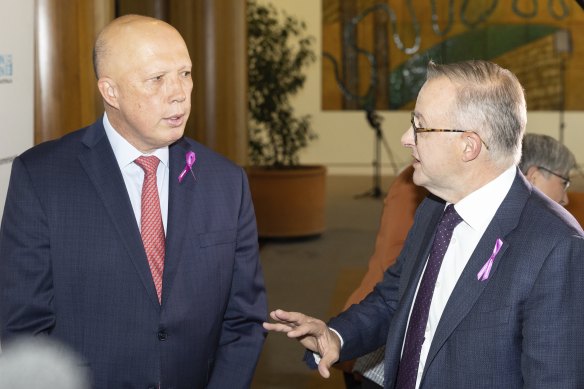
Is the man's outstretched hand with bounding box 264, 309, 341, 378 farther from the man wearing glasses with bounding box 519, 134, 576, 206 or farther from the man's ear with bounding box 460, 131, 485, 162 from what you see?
the man wearing glasses with bounding box 519, 134, 576, 206

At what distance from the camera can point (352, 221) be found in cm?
1107

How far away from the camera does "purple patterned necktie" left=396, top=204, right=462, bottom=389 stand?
2.24 metres

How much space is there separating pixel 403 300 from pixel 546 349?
0.45 meters

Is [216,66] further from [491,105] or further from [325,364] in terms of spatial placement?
[491,105]

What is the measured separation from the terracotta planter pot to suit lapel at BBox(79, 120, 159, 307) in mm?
6698

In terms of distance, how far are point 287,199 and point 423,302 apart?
7104 millimetres

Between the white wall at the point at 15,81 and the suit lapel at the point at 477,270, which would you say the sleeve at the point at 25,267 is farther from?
the suit lapel at the point at 477,270

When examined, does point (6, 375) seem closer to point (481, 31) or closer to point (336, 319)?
point (336, 319)

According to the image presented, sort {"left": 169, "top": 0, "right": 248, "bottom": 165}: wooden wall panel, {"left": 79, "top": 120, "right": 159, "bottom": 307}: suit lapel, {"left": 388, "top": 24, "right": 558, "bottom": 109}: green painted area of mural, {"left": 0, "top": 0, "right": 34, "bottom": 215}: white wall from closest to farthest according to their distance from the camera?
{"left": 79, "top": 120, "right": 159, "bottom": 307}: suit lapel
{"left": 0, "top": 0, "right": 34, "bottom": 215}: white wall
{"left": 169, "top": 0, "right": 248, "bottom": 165}: wooden wall panel
{"left": 388, "top": 24, "right": 558, "bottom": 109}: green painted area of mural

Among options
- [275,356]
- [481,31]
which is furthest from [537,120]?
[275,356]

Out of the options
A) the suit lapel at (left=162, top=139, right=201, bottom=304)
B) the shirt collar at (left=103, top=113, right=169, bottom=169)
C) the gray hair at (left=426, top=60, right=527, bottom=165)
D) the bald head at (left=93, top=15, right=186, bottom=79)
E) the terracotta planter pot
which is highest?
the bald head at (left=93, top=15, right=186, bottom=79)

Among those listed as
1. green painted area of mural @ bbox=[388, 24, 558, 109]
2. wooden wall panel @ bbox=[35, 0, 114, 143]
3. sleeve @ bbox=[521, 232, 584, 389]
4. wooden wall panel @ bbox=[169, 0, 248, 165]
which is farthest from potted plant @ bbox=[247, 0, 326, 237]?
sleeve @ bbox=[521, 232, 584, 389]

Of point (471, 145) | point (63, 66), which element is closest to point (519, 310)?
point (471, 145)

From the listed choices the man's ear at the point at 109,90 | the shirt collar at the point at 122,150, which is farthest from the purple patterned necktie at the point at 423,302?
the man's ear at the point at 109,90
